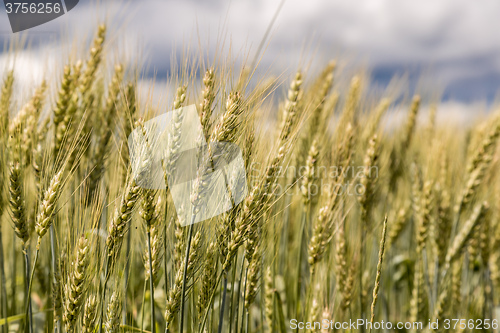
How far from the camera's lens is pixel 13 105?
168cm

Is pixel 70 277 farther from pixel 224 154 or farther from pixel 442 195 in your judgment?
pixel 442 195

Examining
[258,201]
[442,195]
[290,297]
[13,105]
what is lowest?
[290,297]

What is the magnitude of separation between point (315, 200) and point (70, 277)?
1.25 metres

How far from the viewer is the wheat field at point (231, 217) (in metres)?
1.08

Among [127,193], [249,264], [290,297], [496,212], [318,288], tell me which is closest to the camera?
[127,193]

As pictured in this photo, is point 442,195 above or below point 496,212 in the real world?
above

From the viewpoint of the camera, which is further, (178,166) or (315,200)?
(315,200)

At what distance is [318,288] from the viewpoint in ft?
5.05

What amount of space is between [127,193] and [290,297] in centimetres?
131

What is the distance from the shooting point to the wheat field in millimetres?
1081

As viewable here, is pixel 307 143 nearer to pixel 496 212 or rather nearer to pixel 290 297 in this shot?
pixel 290 297

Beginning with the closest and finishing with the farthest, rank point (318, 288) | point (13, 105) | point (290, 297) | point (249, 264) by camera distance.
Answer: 1. point (249, 264)
2. point (318, 288)
3. point (13, 105)
4. point (290, 297)

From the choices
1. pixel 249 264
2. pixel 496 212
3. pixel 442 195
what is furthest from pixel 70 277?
pixel 496 212

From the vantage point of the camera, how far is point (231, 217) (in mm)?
1095
